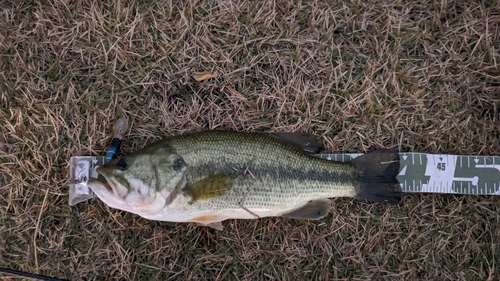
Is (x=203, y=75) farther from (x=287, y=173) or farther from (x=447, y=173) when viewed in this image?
(x=447, y=173)

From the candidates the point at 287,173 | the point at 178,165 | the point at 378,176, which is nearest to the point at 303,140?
the point at 287,173

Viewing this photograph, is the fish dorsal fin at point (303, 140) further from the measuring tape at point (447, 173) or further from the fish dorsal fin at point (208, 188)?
the fish dorsal fin at point (208, 188)

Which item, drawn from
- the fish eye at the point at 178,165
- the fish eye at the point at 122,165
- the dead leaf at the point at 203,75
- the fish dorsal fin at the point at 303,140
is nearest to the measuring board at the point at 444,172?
the fish dorsal fin at the point at 303,140

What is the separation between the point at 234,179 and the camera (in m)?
2.76

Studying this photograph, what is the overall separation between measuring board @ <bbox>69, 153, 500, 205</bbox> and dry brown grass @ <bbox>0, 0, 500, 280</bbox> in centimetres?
10

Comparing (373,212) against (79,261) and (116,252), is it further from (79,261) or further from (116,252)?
(79,261)

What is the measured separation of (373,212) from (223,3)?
2217 millimetres

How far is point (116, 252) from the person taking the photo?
323cm

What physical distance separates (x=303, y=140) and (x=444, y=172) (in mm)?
1246

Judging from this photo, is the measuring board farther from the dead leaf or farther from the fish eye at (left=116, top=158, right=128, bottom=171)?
the dead leaf

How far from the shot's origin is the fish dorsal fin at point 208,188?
8.88 ft

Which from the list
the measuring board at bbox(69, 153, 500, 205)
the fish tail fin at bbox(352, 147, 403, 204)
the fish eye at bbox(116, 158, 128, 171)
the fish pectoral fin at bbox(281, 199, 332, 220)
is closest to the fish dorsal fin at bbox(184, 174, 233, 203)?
the fish eye at bbox(116, 158, 128, 171)

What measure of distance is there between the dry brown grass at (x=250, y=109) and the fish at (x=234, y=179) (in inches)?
13.9

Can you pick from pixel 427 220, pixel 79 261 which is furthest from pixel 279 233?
pixel 79 261
